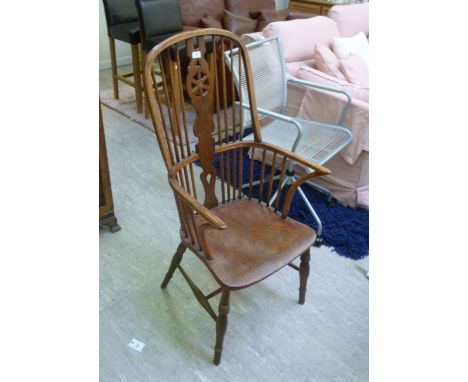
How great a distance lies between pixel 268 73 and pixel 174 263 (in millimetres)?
1134

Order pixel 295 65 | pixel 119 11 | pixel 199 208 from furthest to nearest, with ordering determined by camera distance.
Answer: pixel 119 11
pixel 295 65
pixel 199 208

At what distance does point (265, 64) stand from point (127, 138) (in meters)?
1.35

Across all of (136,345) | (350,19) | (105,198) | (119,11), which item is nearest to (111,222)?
(105,198)

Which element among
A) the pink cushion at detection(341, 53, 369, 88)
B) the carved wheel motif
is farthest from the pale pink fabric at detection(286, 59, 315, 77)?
the carved wheel motif

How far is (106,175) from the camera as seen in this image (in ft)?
6.06

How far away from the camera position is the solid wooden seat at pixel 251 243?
4.06 ft

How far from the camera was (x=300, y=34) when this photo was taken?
107 inches

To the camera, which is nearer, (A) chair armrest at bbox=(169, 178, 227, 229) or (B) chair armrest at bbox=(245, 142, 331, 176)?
(A) chair armrest at bbox=(169, 178, 227, 229)

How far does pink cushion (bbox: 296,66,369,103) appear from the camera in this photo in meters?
2.09

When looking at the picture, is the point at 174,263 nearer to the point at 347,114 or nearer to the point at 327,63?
the point at 347,114

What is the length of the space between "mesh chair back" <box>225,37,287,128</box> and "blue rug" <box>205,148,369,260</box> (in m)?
0.55

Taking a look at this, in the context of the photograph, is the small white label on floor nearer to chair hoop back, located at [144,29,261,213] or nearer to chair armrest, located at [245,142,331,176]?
chair hoop back, located at [144,29,261,213]

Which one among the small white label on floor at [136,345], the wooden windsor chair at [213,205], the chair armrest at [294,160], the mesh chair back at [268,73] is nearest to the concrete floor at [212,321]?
the small white label on floor at [136,345]
